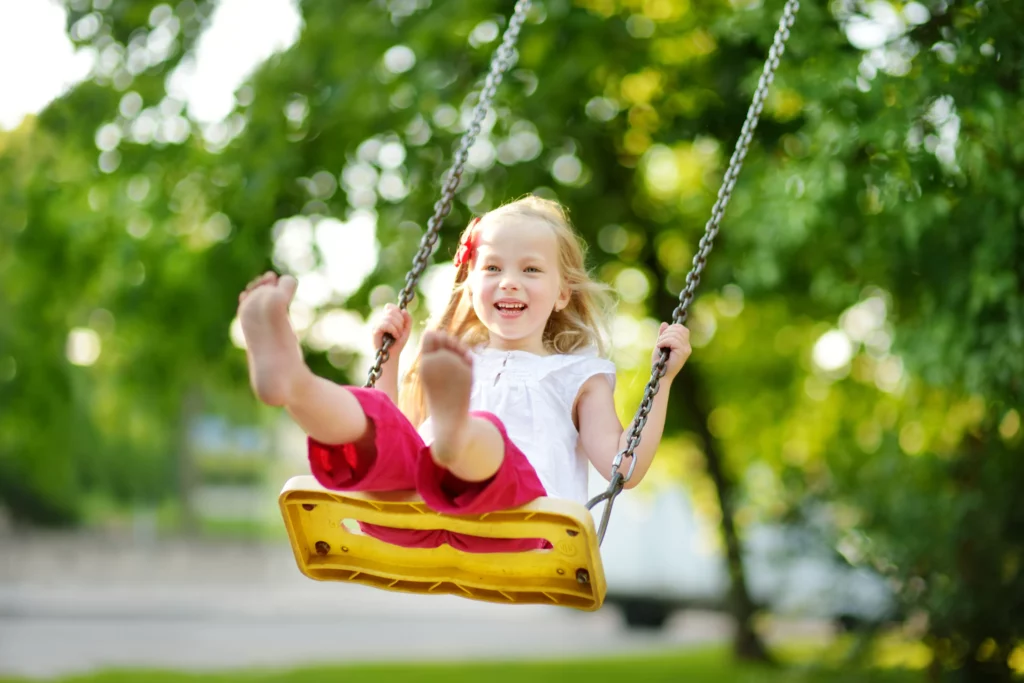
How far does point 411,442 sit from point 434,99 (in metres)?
4.23

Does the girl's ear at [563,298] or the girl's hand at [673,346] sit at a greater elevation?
the girl's ear at [563,298]

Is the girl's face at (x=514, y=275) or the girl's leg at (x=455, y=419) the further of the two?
the girl's face at (x=514, y=275)

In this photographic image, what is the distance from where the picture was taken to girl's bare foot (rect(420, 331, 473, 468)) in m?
2.39

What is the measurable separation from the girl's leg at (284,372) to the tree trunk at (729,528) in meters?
7.42

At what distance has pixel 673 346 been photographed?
122 inches

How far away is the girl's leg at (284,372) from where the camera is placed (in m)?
2.44

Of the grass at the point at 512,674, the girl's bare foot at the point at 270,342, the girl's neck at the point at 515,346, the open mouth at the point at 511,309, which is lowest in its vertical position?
the grass at the point at 512,674

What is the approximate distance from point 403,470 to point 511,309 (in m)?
0.69

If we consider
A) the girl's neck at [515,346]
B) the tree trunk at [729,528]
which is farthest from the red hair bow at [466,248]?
the tree trunk at [729,528]

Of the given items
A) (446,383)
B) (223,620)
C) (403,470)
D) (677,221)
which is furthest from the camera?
(223,620)

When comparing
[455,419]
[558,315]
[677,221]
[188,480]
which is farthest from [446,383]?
[188,480]

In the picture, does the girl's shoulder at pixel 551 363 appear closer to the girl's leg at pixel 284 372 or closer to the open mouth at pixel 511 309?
the open mouth at pixel 511 309

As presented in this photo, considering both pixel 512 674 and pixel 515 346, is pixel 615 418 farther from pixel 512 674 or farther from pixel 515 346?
pixel 512 674

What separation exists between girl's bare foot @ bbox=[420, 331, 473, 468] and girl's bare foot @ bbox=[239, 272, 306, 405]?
26 cm
